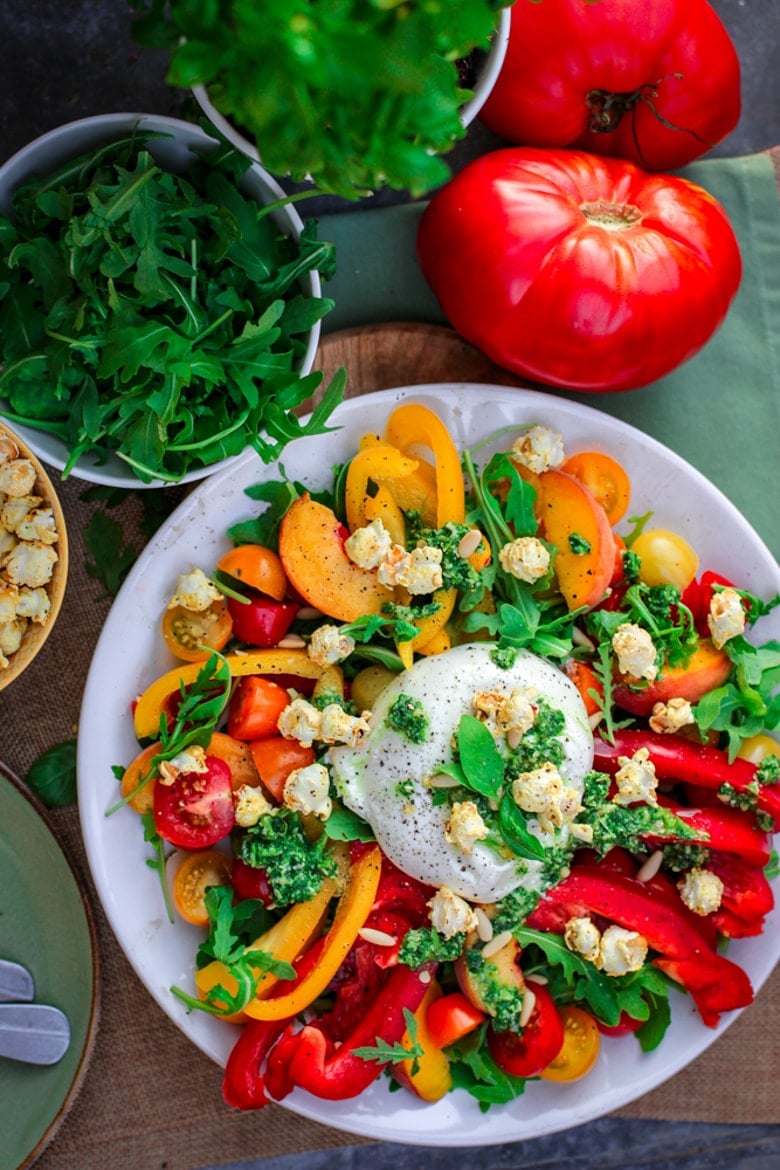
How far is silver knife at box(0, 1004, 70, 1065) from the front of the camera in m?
1.78

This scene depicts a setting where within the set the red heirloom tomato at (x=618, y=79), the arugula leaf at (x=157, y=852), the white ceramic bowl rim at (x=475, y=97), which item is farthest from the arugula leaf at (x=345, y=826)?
the red heirloom tomato at (x=618, y=79)

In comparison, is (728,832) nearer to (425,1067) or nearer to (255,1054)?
(425,1067)

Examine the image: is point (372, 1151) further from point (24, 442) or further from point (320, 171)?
point (320, 171)

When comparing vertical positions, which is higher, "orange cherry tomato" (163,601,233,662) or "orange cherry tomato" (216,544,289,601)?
"orange cherry tomato" (216,544,289,601)

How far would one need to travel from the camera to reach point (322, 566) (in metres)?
1.65

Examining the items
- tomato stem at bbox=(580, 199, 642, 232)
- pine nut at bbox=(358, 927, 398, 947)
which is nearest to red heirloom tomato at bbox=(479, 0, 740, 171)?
tomato stem at bbox=(580, 199, 642, 232)

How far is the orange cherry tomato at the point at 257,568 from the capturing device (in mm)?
1654

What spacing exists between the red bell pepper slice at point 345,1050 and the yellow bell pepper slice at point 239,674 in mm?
445

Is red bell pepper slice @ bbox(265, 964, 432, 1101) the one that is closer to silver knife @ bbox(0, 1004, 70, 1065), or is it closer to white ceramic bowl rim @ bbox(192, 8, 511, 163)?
silver knife @ bbox(0, 1004, 70, 1065)

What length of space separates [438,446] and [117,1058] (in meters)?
1.14

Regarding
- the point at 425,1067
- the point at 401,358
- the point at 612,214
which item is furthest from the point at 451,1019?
the point at 612,214

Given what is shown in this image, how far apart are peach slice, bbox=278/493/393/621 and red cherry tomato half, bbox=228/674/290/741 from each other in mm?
140

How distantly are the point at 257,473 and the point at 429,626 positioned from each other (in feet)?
1.11

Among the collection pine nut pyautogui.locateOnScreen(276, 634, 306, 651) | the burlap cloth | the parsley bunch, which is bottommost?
the burlap cloth
